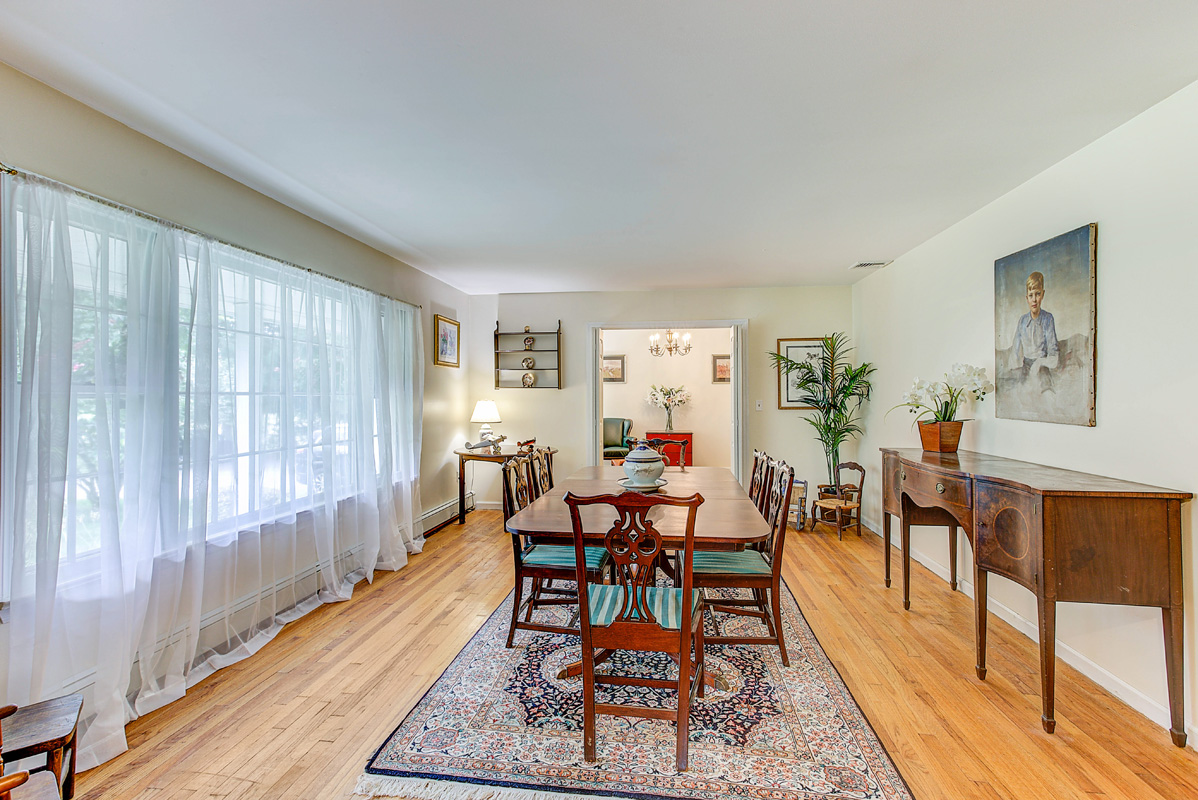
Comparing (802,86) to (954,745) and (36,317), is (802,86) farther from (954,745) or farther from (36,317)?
(36,317)

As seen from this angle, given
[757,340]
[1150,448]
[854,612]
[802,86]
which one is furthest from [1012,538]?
[757,340]

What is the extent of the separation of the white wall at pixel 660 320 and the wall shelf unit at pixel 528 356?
7 centimetres

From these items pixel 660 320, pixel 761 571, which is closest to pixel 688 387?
pixel 660 320

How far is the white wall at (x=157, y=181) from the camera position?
188cm

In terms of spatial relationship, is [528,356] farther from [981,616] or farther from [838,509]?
[981,616]

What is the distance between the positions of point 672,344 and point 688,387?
2.71 feet

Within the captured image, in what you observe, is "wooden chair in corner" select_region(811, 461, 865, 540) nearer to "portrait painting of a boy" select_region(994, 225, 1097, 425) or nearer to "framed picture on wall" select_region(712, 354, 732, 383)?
"portrait painting of a boy" select_region(994, 225, 1097, 425)

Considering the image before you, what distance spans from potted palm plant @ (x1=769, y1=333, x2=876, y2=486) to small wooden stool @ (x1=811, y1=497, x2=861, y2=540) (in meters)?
0.29

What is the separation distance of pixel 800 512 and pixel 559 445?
2595 millimetres

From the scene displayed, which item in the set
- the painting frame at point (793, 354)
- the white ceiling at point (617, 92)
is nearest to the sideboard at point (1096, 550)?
the white ceiling at point (617, 92)

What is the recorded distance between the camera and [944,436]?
Result: 319cm

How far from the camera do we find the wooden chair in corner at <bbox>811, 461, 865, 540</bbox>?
190 inches

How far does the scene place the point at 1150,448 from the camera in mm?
2104

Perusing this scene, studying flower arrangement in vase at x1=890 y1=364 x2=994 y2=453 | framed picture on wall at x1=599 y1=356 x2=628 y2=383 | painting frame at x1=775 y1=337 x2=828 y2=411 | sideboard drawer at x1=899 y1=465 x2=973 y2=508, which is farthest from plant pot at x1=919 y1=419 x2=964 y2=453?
framed picture on wall at x1=599 y1=356 x2=628 y2=383
